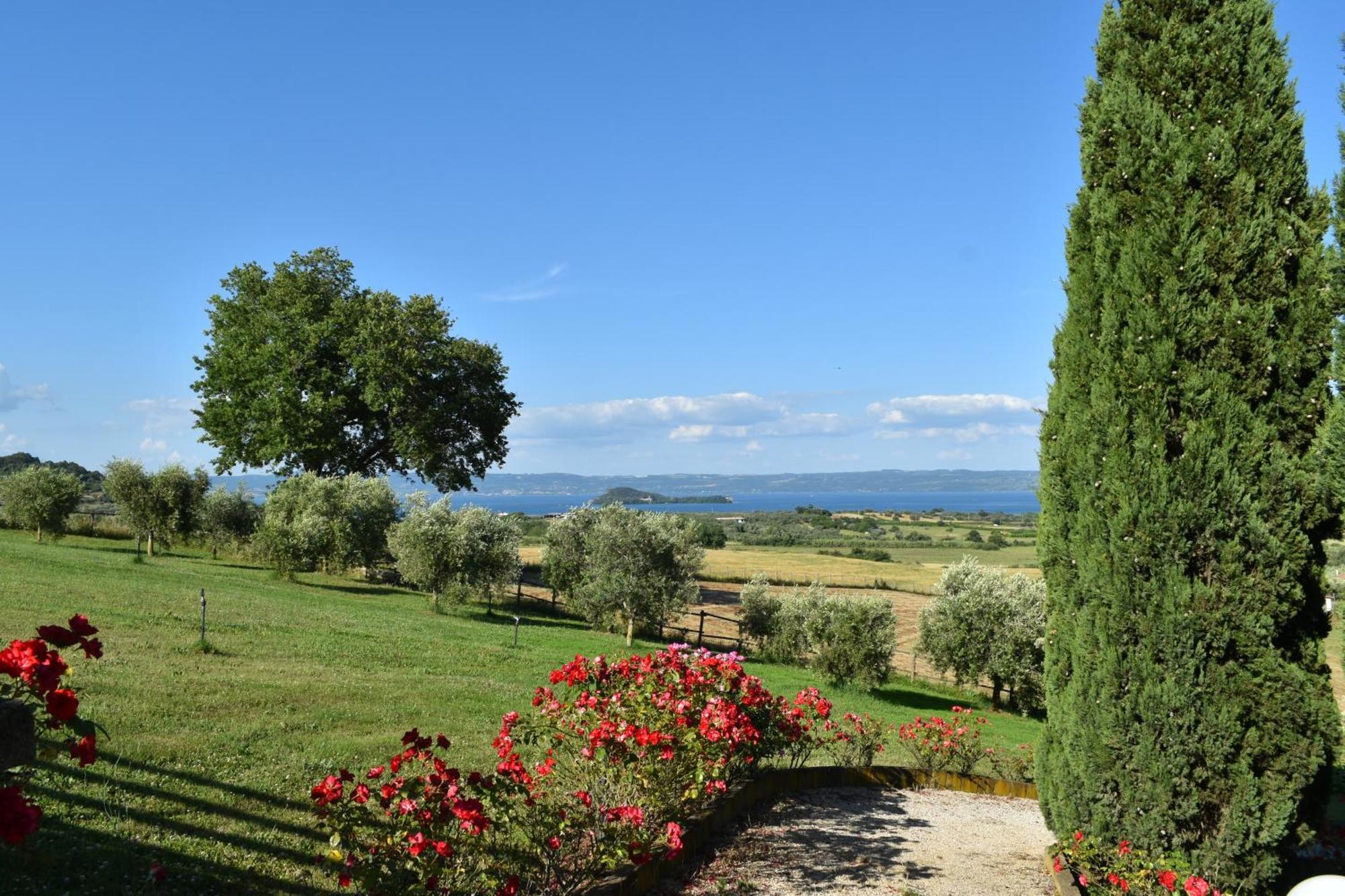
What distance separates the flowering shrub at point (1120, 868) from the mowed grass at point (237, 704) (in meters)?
4.82

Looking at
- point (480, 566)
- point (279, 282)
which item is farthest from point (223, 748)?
point (279, 282)

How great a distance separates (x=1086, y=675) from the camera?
232 inches

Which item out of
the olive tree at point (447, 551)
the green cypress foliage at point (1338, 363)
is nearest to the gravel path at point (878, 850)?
the green cypress foliage at point (1338, 363)

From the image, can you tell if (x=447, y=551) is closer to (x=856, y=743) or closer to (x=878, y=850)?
(x=856, y=743)

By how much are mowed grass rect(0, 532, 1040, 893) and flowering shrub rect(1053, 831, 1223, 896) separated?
15.8ft

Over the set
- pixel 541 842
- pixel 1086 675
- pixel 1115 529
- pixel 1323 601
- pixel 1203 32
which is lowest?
pixel 541 842

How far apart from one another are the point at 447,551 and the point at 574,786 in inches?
779

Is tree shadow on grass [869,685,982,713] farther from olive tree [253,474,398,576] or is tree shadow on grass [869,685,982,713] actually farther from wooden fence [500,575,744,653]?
olive tree [253,474,398,576]

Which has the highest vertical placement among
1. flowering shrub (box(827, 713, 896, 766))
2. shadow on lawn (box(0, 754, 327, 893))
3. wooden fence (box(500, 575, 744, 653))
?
shadow on lawn (box(0, 754, 327, 893))

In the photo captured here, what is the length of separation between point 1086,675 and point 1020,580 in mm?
17274

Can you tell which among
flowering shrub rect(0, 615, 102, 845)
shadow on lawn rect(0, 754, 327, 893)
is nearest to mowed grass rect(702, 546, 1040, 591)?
shadow on lawn rect(0, 754, 327, 893)

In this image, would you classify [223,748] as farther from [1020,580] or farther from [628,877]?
[1020,580]

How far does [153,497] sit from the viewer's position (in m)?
28.7

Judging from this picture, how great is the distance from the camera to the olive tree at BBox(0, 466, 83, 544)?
28422 mm
